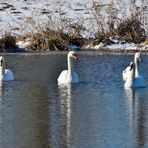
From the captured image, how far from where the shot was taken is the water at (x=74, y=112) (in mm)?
11297

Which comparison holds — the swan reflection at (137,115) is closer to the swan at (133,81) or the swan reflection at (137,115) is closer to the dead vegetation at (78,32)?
the swan at (133,81)

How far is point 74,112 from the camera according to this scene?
44.7 feet

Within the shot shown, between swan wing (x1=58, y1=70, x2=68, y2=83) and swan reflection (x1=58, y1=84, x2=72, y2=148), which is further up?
Answer: swan wing (x1=58, y1=70, x2=68, y2=83)

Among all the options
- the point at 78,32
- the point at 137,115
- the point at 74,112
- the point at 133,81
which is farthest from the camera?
the point at 78,32

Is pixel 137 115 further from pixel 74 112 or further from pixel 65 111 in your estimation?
pixel 65 111

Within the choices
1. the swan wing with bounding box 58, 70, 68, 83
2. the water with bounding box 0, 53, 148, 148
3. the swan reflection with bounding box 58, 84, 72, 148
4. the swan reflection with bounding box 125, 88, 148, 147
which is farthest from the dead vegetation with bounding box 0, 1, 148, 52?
the swan reflection with bounding box 125, 88, 148, 147

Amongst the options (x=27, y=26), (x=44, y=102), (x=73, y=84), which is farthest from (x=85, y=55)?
(x=44, y=102)

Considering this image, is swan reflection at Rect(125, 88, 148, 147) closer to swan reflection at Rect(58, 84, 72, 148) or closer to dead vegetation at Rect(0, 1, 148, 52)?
swan reflection at Rect(58, 84, 72, 148)

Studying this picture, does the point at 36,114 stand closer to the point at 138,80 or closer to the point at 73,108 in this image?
the point at 73,108

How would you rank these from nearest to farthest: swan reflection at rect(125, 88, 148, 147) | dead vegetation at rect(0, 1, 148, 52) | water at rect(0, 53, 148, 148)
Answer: water at rect(0, 53, 148, 148), swan reflection at rect(125, 88, 148, 147), dead vegetation at rect(0, 1, 148, 52)

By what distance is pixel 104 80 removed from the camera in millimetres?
18344

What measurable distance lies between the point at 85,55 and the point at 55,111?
1051 centimetres

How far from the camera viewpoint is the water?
11297 millimetres

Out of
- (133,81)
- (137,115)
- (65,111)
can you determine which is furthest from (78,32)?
(137,115)
